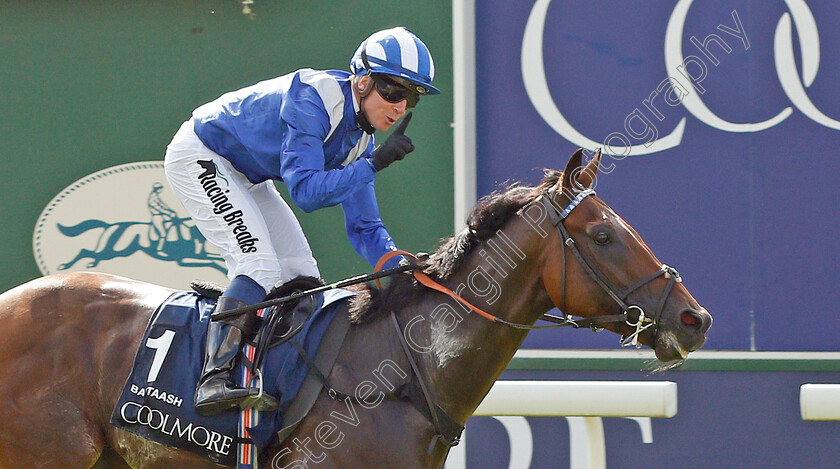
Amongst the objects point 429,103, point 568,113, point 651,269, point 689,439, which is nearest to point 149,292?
point 651,269

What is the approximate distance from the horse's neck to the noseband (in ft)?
0.39

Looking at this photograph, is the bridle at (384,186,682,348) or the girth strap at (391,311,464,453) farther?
the girth strap at (391,311,464,453)

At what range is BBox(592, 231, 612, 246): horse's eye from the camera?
9.24ft

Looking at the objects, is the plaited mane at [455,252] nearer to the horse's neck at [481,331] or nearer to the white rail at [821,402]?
the horse's neck at [481,331]

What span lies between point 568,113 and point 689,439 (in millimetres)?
1808

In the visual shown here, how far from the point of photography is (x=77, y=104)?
507 centimetres

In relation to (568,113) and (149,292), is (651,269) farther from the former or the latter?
(568,113)

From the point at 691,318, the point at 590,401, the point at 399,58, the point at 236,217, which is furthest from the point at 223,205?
the point at 590,401

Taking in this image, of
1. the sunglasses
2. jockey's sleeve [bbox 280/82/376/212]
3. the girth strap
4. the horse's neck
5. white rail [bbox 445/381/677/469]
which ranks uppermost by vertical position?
the sunglasses

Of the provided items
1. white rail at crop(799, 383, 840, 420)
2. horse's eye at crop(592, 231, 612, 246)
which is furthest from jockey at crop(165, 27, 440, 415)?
white rail at crop(799, 383, 840, 420)

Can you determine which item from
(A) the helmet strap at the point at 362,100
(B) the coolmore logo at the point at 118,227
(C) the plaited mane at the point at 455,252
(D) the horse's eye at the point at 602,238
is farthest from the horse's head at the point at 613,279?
(B) the coolmore logo at the point at 118,227

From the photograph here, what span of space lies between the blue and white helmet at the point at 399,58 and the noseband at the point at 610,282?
64cm

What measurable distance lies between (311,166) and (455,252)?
1.82ft

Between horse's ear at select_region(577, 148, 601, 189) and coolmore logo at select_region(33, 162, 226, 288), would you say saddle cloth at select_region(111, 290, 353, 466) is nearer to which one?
horse's ear at select_region(577, 148, 601, 189)
